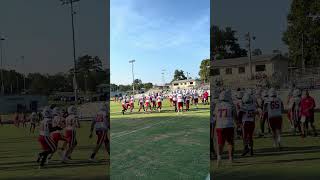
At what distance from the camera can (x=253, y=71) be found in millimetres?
6816

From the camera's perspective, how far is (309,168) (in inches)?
254

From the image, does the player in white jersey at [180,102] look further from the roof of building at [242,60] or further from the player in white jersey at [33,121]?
the player in white jersey at [33,121]

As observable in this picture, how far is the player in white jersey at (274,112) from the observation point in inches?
271

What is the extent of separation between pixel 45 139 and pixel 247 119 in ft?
8.95

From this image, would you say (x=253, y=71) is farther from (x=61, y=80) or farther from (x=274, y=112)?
→ (x=61, y=80)

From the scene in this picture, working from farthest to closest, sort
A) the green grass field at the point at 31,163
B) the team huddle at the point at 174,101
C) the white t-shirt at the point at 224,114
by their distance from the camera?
the team huddle at the point at 174,101
the white t-shirt at the point at 224,114
the green grass field at the point at 31,163

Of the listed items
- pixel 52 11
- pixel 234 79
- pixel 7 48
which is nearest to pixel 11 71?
pixel 7 48

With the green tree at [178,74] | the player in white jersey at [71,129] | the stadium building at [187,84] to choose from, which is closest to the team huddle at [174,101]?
the stadium building at [187,84]

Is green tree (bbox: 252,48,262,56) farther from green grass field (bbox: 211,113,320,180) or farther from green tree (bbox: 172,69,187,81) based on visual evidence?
green tree (bbox: 172,69,187,81)

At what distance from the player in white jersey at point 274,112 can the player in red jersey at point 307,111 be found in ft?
1.16

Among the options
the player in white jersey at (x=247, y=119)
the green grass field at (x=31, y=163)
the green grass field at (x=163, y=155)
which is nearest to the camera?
the green grass field at (x=31, y=163)

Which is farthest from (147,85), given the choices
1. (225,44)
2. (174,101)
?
(225,44)

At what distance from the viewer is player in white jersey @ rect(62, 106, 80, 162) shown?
613cm

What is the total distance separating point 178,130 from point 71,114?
7.86m
